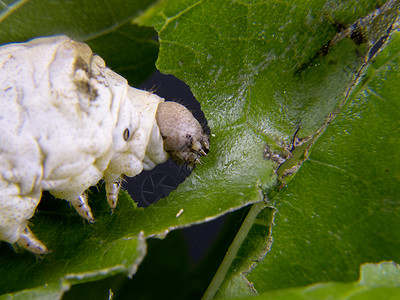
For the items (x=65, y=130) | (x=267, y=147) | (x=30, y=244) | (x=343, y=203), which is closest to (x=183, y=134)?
(x=267, y=147)

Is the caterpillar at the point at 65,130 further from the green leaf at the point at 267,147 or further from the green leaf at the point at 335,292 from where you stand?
the green leaf at the point at 335,292

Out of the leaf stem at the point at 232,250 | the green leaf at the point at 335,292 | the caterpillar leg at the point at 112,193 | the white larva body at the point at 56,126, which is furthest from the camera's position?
the caterpillar leg at the point at 112,193

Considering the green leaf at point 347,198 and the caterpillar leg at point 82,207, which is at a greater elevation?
the green leaf at point 347,198

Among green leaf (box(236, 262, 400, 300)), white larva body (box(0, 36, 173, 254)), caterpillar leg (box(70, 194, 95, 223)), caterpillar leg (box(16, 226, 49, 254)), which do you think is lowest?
caterpillar leg (box(16, 226, 49, 254))

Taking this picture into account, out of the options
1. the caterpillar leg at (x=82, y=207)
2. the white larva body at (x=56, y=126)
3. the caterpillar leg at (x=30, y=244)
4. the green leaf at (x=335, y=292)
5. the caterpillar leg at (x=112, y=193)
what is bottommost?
the caterpillar leg at (x=30, y=244)

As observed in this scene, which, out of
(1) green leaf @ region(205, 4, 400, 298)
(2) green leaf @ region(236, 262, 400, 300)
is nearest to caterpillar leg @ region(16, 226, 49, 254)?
(1) green leaf @ region(205, 4, 400, 298)

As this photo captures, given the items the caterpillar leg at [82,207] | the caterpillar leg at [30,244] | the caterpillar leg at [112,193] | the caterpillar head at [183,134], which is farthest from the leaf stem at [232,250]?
the caterpillar leg at [30,244]

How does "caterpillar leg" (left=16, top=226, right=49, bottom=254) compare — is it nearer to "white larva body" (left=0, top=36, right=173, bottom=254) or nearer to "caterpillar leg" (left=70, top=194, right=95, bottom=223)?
"white larva body" (left=0, top=36, right=173, bottom=254)

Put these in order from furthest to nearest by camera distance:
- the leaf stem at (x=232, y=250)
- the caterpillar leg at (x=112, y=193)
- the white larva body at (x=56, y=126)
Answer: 1. the caterpillar leg at (x=112, y=193)
2. the leaf stem at (x=232, y=250)
3. the white larva body at (x=56, y=126)

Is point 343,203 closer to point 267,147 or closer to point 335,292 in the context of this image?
point 267,147

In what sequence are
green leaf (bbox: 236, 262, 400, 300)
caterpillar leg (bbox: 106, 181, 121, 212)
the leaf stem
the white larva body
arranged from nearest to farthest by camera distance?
1. green leaf (bbox: 236, 262, 400, 300)
2. the white larva body
3. the leaf stem
4. caterpillar leg (bbox: 106, 181, 121, 212)
